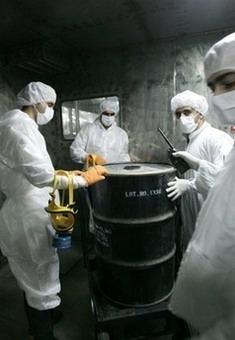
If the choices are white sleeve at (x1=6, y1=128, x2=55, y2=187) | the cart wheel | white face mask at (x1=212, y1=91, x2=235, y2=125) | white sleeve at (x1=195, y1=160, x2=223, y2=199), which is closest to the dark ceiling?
white sleeve at (x1=6, y1=128, x2=55, y2=187)

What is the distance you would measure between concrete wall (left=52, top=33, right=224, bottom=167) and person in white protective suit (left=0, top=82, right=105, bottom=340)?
1.45 m

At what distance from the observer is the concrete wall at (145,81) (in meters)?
2.51

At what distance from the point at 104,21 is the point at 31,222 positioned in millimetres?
1696

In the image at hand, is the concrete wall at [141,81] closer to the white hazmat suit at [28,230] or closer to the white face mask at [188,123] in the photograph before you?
the white face mask at [188,123]

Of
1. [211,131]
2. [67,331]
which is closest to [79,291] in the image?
[67,331]

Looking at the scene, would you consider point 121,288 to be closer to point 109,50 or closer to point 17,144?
point 17,144

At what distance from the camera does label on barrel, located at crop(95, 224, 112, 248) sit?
1.34 m

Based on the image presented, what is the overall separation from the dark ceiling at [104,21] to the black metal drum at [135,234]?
4.30ft

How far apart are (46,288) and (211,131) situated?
146cm

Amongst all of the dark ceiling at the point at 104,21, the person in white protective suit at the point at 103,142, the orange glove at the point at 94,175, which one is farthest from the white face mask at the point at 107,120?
the orange glove at the point at 94,175

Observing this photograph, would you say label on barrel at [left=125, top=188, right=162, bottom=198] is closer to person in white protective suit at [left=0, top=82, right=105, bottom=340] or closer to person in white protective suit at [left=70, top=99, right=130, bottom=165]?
person in white protective suit at [left=0, top=82, right=105, bottom=340]

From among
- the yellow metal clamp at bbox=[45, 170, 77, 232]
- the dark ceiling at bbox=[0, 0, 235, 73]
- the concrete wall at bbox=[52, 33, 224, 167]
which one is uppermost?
the dark ceiling at bbox=[0, 0, 235, 73]

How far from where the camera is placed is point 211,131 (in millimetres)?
1789

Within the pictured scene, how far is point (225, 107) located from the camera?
776 millimetres
